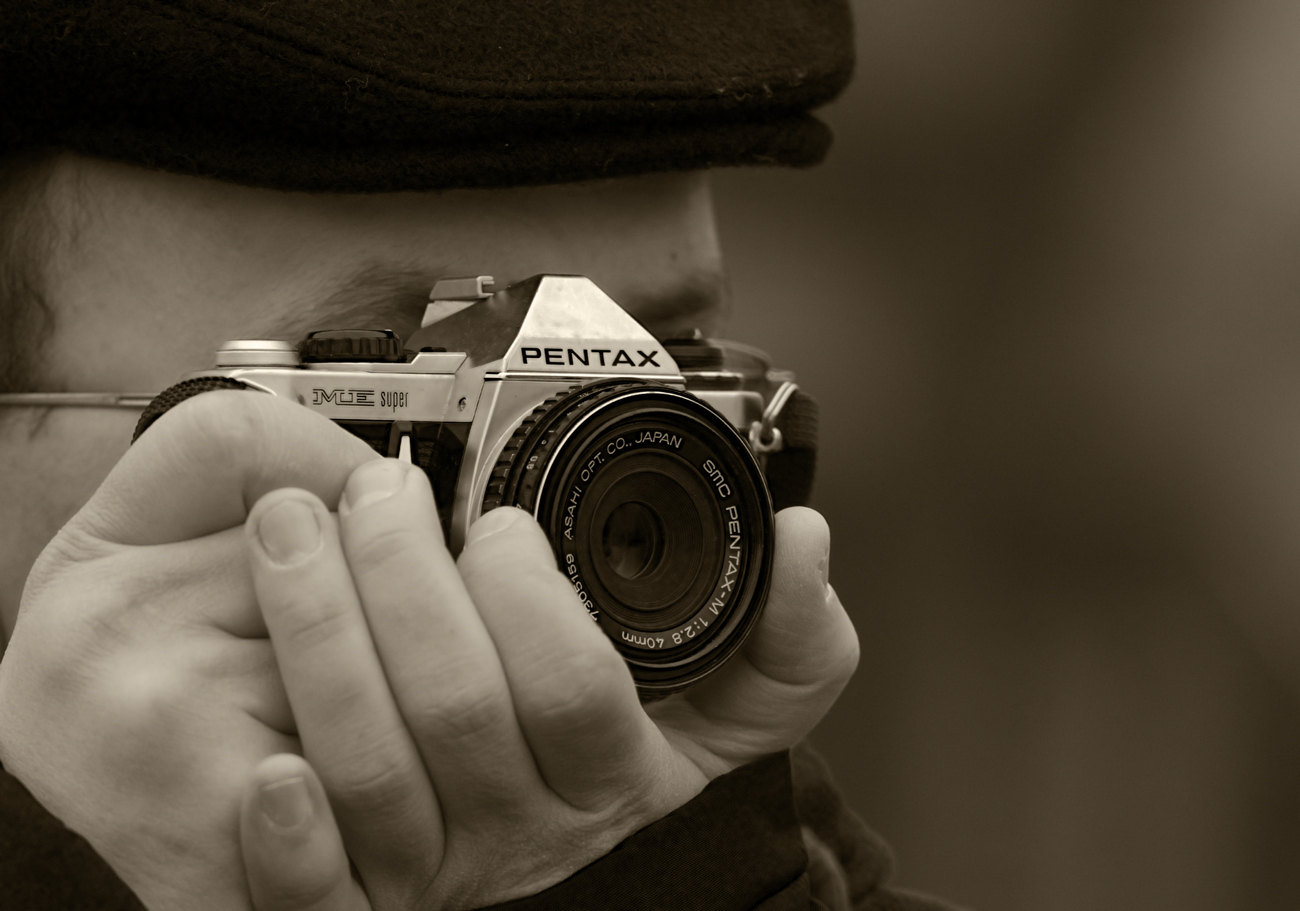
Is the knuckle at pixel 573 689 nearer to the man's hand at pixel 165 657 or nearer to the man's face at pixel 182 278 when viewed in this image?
the man's hand at pixel 165 657

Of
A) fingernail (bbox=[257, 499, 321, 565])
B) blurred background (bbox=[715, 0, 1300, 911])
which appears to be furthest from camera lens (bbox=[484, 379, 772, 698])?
blurred background (bbox=[715, 0, 1300, 911])

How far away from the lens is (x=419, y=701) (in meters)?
0.48

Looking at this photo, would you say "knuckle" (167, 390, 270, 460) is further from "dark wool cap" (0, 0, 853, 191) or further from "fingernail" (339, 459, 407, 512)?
"dark wool cap" (0, 0, 853, 191)

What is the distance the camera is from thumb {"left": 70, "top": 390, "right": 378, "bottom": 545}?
1.64 feet

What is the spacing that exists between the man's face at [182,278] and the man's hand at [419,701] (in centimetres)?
17

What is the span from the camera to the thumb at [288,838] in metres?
0.46

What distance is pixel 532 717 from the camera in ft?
1.62

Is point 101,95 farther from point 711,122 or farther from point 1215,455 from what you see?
point 1215,455

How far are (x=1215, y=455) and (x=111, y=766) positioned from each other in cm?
166

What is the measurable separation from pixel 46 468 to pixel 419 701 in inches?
10.6

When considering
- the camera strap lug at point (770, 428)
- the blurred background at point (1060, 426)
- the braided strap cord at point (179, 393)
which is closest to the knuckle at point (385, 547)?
the braided strap cord at point (179, 393)

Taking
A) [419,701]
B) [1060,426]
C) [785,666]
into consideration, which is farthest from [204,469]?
[1060,426]

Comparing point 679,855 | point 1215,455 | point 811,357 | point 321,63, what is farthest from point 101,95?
point 1215,455

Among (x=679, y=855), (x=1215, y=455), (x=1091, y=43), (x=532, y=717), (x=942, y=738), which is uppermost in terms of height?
(x=1091, y=43)
